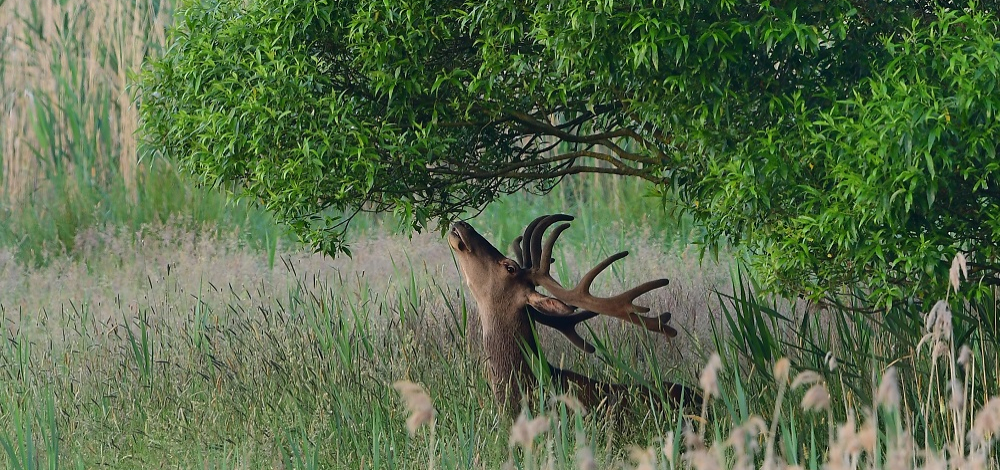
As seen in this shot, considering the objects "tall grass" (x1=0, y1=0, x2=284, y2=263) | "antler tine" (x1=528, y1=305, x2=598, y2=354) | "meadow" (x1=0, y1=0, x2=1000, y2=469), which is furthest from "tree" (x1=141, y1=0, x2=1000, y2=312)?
"tall grass" (x1=0, y1=0, x2=284, y2=263)

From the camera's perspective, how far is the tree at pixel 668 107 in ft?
13.1

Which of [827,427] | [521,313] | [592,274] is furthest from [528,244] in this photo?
[827,427]

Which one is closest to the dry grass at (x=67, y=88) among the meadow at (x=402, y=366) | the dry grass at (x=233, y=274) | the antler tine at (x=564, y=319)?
the meadow at (x=402, y=366)

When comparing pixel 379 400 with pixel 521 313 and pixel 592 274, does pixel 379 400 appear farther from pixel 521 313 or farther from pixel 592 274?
pixel 592 274

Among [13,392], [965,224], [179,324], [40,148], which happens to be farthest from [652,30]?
[40,148]

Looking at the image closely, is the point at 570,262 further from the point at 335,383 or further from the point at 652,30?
the point at 652,30

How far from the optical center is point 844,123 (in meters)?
4.04

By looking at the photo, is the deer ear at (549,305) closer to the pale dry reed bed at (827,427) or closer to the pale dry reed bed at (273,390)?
the pale dry reed bed at (827,427)

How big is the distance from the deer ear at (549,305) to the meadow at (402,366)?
39cm

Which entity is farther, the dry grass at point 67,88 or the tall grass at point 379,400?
the dry grass at point 67,88

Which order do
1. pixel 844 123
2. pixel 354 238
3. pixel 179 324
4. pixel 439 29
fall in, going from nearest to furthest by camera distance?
pixel 844 123 < pixel 439 29 < pixel 179 324 < pixel 354 238

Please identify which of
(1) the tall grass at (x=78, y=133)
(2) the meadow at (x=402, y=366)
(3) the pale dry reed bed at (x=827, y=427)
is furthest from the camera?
(1) the tall grass at (x=78, y=133)

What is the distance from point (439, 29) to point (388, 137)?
1.62ft

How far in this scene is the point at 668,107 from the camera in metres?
4.54
